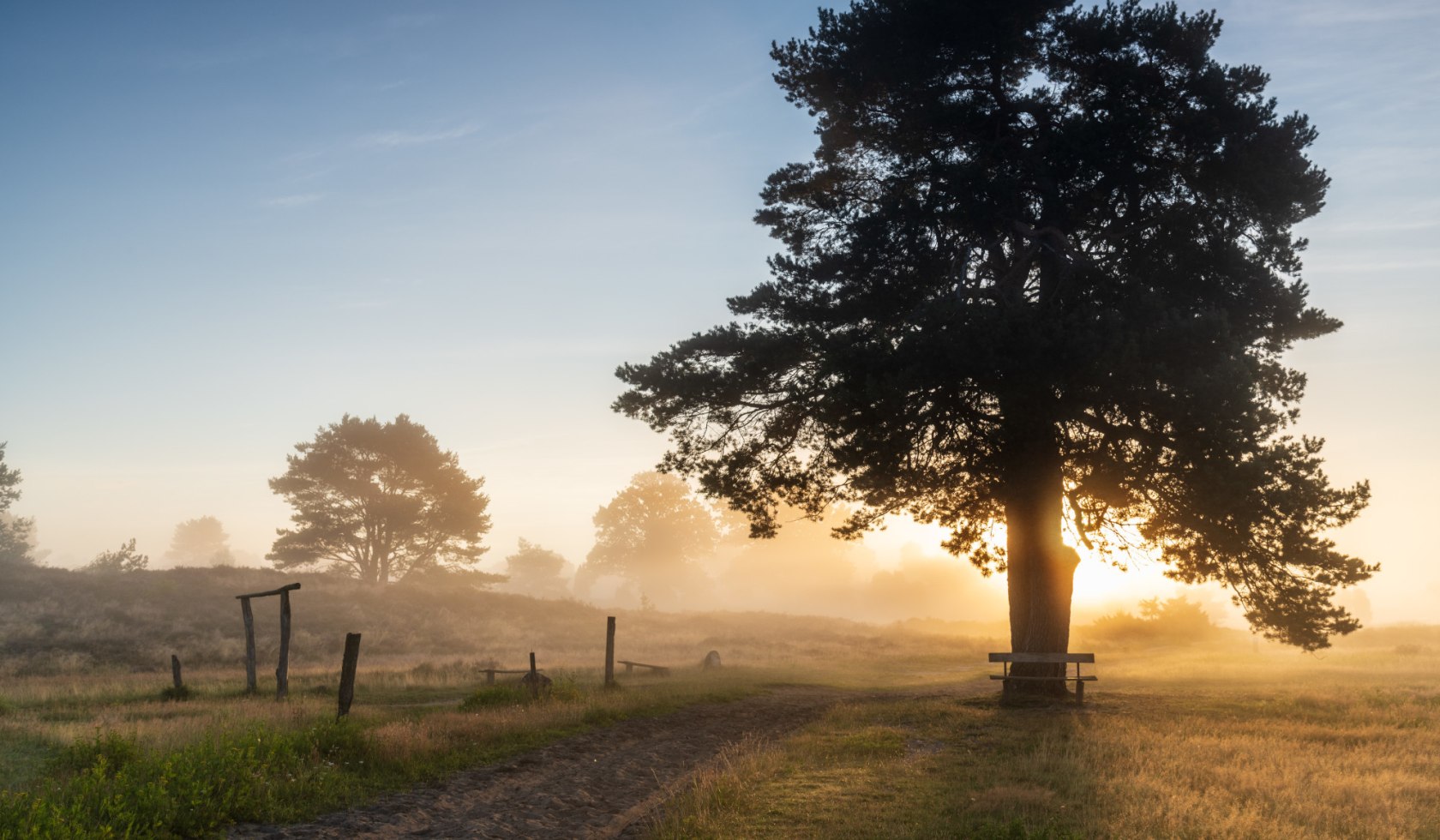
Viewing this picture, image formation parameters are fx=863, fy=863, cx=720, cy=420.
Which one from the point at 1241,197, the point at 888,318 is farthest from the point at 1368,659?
the point at 888,318

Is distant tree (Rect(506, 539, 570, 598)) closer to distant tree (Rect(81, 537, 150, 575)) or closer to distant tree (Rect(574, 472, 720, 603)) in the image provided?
distant tree (Rect(574, 472, 720, 603))

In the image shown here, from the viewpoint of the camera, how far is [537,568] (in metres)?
122

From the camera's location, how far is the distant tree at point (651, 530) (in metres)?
97.4

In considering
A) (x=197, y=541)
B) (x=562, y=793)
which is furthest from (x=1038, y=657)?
(x=197, y=541)

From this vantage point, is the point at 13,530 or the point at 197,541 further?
the point at 197,541

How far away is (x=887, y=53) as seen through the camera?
63.2 feet

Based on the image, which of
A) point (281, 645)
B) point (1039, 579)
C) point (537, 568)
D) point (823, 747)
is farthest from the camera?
point (537, 568)

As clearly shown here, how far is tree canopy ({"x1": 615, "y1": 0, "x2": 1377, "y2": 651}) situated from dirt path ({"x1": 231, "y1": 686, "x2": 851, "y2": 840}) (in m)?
5.99

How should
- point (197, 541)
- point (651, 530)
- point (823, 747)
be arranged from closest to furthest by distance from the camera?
point (823, 747) < point (651, 530) < point (197, 541)

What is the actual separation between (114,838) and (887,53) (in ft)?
62.3

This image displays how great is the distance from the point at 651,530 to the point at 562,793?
86.4m

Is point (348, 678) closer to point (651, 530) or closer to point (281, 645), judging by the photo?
point (281, 645)

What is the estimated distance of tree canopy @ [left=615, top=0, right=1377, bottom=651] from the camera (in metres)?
15.4

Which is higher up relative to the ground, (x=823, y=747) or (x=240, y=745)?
(x=240, y=745)
